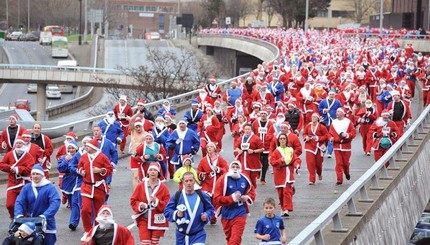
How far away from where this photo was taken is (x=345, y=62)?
150 feet

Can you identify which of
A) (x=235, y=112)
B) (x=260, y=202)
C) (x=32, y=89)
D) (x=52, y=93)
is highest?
(x=235, y=112)

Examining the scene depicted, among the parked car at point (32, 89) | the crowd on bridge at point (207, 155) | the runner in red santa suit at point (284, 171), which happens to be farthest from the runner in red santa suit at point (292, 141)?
the parked car at point (32, 89)

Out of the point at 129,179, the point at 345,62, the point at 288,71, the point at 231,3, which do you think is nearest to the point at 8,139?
the point at 129,179

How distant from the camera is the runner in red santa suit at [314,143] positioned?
23312 millimetres

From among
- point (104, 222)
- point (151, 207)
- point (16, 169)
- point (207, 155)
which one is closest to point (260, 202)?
point (207, 155)

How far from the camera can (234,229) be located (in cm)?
1634

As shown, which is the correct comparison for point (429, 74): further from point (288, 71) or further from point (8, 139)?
point (8, 139)

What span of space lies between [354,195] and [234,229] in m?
1.67

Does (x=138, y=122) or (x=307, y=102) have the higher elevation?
(x=138, y=122)

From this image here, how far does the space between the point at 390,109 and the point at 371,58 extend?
61.1 ft

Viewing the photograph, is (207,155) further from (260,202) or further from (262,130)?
(262,130)

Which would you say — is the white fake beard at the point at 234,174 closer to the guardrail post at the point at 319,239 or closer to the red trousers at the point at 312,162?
the guardrail post at the point at 319,239

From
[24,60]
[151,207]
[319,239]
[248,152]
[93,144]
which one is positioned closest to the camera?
[319,239]

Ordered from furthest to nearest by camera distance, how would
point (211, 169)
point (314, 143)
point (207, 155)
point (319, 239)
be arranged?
point (314, 143) → point (207, 155) → point (211, 169) → point (319, 239)
